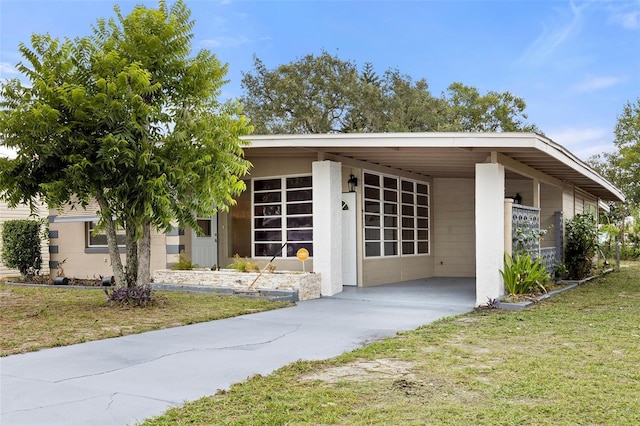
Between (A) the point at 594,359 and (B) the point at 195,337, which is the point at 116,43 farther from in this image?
(A) the point at 594,359

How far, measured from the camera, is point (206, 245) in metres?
13.1

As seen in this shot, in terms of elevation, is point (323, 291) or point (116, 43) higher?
point (116, 43)

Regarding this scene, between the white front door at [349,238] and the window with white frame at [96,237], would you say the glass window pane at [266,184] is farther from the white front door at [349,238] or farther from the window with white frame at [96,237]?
the window with white frame at [96,237]

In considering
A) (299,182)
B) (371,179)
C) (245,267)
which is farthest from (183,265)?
(371,179)

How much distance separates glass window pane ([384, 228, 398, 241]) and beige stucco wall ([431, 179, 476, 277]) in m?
2.22

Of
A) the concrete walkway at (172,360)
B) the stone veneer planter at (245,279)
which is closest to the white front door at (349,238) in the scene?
the stone veneer planter at (245,279)

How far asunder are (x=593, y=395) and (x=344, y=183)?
8.27 m

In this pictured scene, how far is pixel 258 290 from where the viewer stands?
10.9 m

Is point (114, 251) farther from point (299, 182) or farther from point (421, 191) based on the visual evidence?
point (421, 191)

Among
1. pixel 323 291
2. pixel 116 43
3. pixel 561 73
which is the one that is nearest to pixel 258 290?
pixel 323 291

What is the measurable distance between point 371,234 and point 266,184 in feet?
8.07

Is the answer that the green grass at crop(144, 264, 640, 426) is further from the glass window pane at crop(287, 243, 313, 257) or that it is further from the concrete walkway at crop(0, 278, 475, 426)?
the glass window pane at crop(287, 243, 313, 257)

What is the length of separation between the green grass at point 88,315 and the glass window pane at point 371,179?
151 inches

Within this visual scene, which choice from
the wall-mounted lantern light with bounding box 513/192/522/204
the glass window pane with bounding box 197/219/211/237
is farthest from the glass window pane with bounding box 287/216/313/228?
the wall-mounted lantern light with bounding box 513/192/522/204
